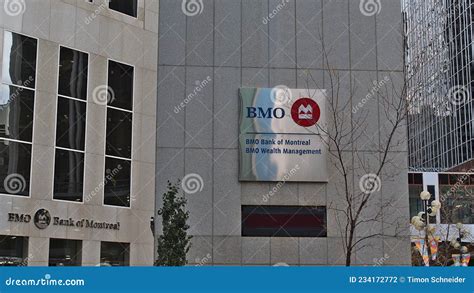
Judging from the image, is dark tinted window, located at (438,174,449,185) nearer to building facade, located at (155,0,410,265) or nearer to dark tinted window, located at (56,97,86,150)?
building facade, located at (155,0,410,265)

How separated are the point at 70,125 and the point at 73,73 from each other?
2100 mm

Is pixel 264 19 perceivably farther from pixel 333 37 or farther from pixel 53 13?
pixel 53 13

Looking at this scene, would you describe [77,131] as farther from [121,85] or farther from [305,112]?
[305,112]

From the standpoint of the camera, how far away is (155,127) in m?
28.7

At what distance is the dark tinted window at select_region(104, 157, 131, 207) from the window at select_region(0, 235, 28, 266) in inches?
143

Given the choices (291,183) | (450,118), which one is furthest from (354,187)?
(450,118)

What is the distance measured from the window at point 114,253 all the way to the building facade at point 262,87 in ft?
6.58

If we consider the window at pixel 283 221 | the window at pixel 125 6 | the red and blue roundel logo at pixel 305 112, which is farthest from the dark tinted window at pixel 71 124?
the red and blue roundel logo at pixel 305 112

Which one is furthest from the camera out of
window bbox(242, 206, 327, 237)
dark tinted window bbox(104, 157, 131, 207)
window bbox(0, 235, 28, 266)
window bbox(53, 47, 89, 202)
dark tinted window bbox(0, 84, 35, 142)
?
dark tinted window bbox(104, 157, 131, 207)

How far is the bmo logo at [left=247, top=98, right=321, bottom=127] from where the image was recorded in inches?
1109

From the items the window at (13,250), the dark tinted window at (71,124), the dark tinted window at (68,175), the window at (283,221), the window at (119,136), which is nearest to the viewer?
the window at (13,250)

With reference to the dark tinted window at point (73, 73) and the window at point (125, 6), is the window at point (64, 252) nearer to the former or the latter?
the dark tinted window at point (73, 73)

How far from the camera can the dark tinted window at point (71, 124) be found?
88.6 feet

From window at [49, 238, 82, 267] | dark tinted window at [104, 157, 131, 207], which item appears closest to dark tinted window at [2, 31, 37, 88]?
dark tinted window at [104, 157, 131, 207]
